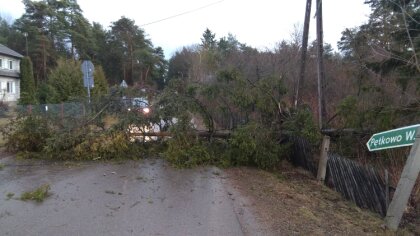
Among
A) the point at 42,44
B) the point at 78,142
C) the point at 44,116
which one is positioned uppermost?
the point at 42,44

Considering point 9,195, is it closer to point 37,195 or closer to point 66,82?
point 37,195

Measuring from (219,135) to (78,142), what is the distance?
10.7 feet

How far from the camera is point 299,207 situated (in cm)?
538

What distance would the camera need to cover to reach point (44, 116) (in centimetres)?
870

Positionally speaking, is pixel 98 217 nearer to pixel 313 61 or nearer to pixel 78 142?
pixel 78 142

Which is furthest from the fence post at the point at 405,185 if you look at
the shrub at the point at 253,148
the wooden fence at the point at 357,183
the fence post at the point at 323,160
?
the shrub at the point at 253,148

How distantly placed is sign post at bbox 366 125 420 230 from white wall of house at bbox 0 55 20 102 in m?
40.2

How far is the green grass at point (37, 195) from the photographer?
530 cm

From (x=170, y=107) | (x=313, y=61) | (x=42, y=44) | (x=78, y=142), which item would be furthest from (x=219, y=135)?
(x=42, y=44)

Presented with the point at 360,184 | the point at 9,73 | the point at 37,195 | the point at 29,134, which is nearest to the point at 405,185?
the point at 360,184

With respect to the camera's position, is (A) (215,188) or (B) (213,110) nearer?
(A) (215,188)

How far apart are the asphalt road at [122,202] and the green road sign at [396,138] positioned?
1883 millimetres

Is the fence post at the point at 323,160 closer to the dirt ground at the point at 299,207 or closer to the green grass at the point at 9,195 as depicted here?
the dirt ground at the point at 299,207

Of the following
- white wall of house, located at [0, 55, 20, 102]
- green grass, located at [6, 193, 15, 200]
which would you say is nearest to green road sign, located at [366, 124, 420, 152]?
green grass, located at [6, 193, 15, 200]
